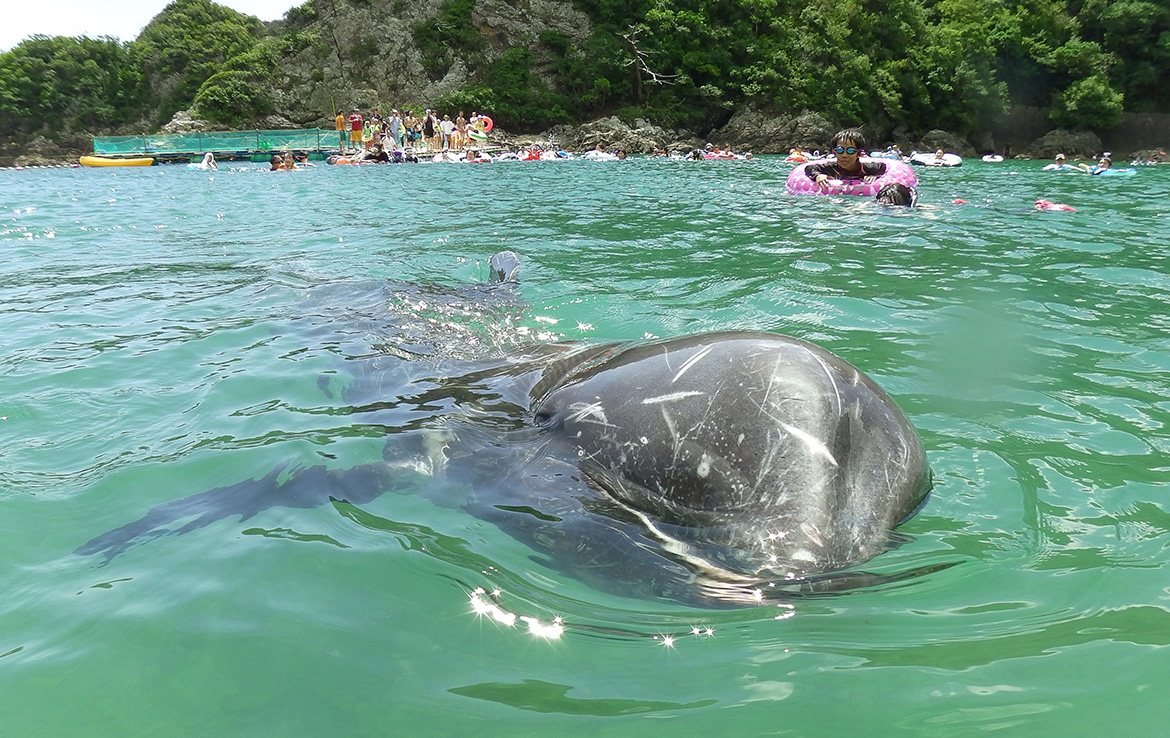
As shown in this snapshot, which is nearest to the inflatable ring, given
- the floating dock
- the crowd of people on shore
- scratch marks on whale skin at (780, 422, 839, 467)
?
scratch marks on whale skin at (780, 422, 839, 467)

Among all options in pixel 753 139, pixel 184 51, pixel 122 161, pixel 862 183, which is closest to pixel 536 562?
pixel 862 183

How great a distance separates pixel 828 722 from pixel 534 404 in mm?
1837

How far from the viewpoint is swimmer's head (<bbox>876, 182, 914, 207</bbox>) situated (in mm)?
12281

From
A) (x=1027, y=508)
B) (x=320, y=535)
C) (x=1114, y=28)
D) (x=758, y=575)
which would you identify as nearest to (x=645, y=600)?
(x=758, y=575)

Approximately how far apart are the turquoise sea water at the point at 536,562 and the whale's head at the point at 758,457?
6.7 inches

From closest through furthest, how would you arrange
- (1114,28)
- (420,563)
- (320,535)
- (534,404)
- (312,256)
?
(420,563) → (320,535) → (534,404) → (312,256) → (1114,28)

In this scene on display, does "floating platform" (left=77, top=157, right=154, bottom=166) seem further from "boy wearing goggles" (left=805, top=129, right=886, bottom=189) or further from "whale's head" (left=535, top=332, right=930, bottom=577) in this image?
"whale's head" (left=535, top=332, right=930, bottom=577)

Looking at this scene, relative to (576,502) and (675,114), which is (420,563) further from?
(675,114)

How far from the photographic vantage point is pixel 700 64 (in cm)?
4459

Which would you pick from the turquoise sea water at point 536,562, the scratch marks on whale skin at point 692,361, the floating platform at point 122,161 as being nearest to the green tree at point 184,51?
the floating platform at point 122,161

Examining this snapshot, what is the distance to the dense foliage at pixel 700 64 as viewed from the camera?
41281 millimetres

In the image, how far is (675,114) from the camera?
44406 millimetres

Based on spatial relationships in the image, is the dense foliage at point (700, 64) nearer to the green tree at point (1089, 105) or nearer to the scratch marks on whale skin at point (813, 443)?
the green tree at point (1089, 105)

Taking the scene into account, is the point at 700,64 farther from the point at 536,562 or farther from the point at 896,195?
the point at 536,562
